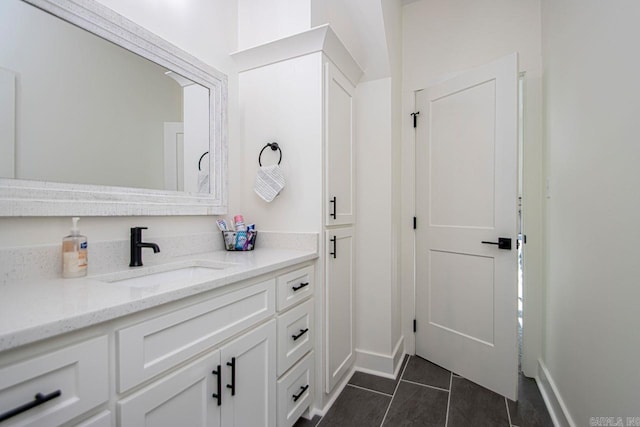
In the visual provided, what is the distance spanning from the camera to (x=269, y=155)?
1.77m

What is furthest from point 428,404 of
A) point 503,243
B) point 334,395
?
point 503,243

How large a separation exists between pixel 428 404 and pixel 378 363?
1.34 ft

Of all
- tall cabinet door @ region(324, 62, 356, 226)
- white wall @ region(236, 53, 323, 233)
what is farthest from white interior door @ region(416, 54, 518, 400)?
white wall @ region(236, 53, 323, 233)

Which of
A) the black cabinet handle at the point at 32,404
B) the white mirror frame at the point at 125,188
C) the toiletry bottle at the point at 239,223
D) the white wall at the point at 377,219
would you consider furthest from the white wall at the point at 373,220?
the black cabinet handle at the point at 32,404

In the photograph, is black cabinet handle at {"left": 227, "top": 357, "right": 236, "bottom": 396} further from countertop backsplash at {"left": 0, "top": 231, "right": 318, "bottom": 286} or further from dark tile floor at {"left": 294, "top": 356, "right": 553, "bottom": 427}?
dark tile floor at {"left": 294, "top": 356, "right": 553, "bottom": 427}

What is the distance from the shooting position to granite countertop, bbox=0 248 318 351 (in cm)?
57

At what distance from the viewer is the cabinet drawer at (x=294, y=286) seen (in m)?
1.34

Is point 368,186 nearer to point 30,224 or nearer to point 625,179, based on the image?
point 625,179

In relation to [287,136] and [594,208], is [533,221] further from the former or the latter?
[287,136]

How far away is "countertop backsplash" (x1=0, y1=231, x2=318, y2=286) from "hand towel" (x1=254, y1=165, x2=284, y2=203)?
23 cm

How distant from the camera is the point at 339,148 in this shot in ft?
6.01

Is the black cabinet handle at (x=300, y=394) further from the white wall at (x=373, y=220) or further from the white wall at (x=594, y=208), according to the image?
the white wall at (x=594, y=208)

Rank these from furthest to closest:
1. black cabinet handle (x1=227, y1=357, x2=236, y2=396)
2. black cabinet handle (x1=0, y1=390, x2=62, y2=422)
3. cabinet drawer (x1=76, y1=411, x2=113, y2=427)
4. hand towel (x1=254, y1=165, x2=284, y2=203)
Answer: hand towel (x1=254, y1=165, x2=284, y2=203) < black cabinet handle (x1=227, y1=357, x2=236, y2=396) < cabinet drawer (x1=76, y1=411, x2=113, y2=427) < black cabinet handle (x1=0, y1=390, x2=62, y2=422)

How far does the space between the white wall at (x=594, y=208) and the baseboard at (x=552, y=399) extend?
0.14 feet
